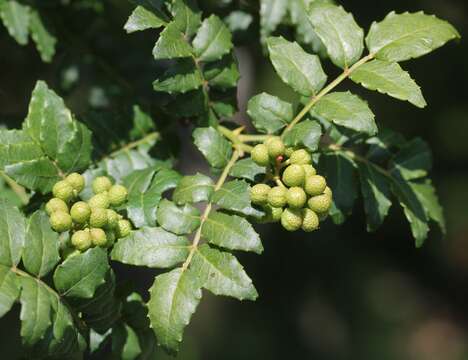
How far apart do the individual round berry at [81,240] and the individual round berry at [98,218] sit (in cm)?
3

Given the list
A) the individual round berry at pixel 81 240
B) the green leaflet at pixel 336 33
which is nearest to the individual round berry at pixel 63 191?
the individual round berry at pixel 81 240

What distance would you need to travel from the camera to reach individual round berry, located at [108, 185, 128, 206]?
1.75 meters

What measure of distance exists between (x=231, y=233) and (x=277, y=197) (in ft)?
0.40

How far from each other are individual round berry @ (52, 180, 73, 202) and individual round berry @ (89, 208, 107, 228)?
0.09 meters

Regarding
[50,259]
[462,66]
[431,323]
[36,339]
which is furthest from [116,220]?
[431,323]

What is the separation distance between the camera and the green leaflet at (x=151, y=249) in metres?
1.64

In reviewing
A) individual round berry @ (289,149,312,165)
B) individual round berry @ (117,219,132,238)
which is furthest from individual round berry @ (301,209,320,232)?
individual round berry @ (117,219,132,238)

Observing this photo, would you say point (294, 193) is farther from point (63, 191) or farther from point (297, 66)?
point (63, 191)

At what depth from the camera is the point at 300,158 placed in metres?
1.67

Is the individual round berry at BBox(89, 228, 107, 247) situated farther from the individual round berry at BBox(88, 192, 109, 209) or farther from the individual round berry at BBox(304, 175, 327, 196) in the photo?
the individual round berry at BBox(304, 175, 327, 196)

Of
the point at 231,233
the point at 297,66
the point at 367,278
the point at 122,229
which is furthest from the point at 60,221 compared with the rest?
the point at 367,278

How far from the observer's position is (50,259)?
5.27 feet

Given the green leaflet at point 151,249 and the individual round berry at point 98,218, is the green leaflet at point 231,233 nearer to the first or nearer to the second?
the green leaflet at point 151,249

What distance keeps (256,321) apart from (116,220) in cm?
413
